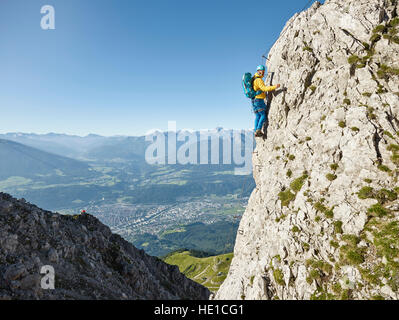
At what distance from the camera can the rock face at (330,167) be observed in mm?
17250

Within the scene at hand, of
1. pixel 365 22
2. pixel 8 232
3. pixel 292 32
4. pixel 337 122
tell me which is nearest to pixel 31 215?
pixel 8 232

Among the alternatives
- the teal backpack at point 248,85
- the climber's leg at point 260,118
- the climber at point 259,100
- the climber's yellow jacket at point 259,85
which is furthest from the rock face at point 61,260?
the climber's yellow jacket at point 259,85

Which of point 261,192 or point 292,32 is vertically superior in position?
point 292,32

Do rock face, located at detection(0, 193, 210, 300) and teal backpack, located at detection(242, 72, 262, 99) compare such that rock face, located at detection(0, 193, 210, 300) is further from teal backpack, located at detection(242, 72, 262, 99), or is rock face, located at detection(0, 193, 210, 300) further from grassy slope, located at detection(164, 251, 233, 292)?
grassy slope, located at detection(164, 251, 233, 292)

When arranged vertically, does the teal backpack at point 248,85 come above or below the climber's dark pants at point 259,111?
above

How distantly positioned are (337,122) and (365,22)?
1471 centimetres

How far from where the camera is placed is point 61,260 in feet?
85.3

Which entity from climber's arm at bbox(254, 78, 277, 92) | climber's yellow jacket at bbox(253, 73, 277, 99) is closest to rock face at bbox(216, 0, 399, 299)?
climber's yellow jacket at bbox(253, 73, 277, 99)

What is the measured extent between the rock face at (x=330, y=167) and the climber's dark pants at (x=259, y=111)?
146cm

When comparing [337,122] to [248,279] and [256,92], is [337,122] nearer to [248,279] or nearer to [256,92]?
[256,92]

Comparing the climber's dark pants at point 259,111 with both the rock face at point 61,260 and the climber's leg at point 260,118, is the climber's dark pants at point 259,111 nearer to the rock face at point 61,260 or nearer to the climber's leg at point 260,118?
the climber's leg at point 260,118

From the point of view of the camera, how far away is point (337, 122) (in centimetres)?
2398

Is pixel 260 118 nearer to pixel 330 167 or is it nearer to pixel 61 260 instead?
pixel 330 167

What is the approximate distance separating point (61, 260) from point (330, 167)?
32.7 meters
